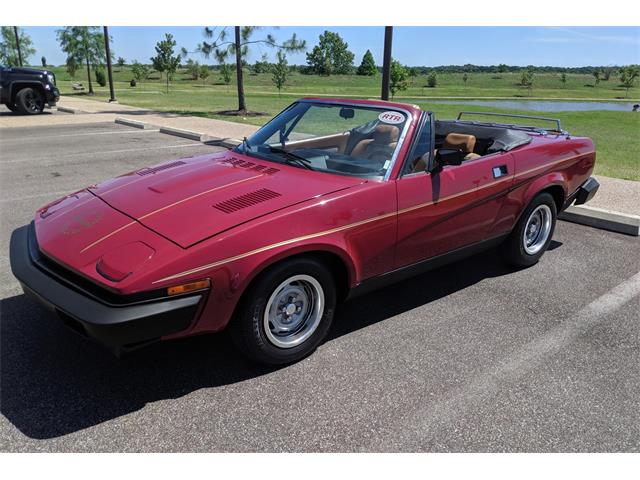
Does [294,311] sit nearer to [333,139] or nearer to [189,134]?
[333,139]

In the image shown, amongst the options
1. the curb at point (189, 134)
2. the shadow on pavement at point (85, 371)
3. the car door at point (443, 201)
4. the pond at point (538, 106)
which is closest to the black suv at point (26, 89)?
the curb at point (189, 134)

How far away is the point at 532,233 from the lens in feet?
16.4

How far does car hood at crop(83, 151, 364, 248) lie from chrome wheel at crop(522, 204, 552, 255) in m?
2.27

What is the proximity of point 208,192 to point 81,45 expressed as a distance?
117 feet

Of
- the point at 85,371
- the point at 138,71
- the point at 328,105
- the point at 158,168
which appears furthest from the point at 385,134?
the point at 138,71

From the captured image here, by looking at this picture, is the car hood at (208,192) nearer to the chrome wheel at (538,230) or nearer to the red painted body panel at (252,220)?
the red painted body panel at (252,220)

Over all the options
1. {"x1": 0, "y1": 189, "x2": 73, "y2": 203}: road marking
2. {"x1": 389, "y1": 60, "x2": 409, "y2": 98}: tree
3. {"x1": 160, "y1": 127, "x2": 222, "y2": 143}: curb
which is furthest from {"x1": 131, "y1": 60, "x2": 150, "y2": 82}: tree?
{"x1": 0, "y1": 189, "x2": 73, "y2": 203}: road marking

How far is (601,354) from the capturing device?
136 inches

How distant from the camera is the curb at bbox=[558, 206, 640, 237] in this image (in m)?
5.95

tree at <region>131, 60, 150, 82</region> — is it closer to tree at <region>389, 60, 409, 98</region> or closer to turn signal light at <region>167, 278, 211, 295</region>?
tree at <region>389, 60, 409, 98</region>

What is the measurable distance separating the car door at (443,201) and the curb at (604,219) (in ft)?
8.15

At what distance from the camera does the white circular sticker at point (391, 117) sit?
3.87 m

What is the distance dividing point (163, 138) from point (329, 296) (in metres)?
10.7
